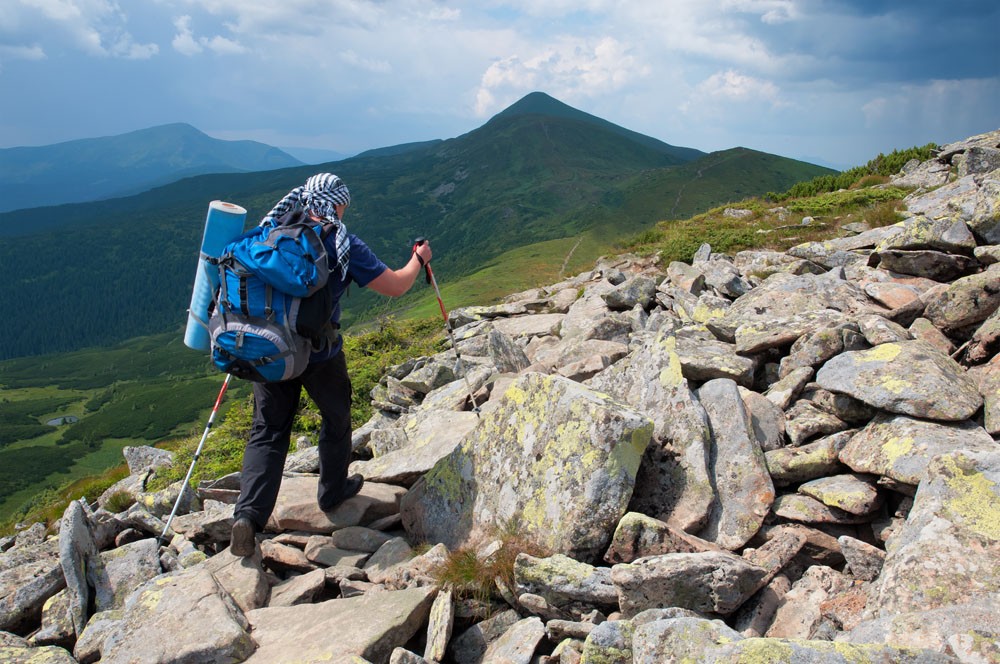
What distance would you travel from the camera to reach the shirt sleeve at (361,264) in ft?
24.5

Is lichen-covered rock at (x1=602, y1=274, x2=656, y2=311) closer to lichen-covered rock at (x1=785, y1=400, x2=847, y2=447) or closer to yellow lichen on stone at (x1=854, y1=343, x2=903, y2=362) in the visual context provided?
yellow lichen on stone at (x1=854, y1=343, x2=903, y2=362)

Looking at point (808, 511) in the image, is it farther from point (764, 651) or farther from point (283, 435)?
point (283, 435)

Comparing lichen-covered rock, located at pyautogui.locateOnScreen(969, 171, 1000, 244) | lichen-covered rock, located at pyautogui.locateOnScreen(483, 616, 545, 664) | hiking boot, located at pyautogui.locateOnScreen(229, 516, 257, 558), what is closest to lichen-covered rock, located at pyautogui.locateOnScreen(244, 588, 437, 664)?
lichen-covered rock, located at pyautogui.locateOnScreen(483, 616, 545, 664)

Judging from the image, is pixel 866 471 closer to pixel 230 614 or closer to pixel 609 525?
pixel 609 525

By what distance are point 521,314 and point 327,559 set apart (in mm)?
13820

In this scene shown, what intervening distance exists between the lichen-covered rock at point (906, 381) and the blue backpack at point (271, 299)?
6856 millimetres

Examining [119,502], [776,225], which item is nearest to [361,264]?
[119,502]

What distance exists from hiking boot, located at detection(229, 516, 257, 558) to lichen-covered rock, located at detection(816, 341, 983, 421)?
782cm

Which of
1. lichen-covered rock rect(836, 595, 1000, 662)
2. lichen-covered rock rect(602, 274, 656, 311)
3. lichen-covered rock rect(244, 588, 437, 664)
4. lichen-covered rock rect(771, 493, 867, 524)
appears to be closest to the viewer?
lichen-covered rock rect(836, 595, 1000, 662)

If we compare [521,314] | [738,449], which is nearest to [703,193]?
[521,314]

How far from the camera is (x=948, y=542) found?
4941 millimetres

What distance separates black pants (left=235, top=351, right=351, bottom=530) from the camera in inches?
304

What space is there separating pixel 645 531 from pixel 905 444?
3050mm

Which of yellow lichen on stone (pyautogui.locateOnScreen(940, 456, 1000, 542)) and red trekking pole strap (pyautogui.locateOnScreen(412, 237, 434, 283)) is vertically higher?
red trekking pole strap (pyautogui.locateOnScreen(412, 237, 434, 283))
